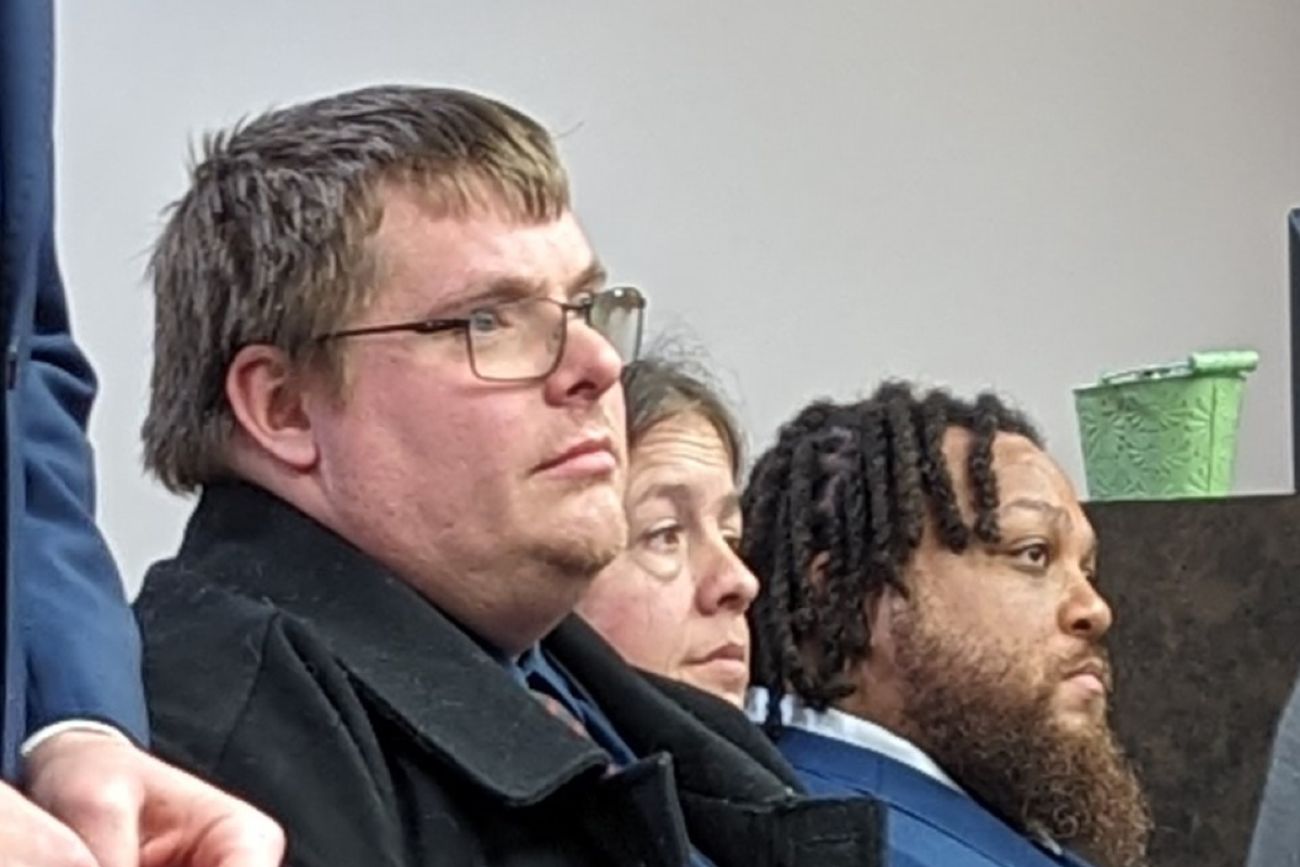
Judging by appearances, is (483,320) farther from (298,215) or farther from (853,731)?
(853,731)

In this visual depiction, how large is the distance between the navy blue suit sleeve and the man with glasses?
35cm

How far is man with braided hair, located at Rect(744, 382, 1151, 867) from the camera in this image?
175 centimetres

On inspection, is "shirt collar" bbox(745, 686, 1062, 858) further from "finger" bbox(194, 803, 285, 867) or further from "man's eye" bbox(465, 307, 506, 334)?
"finger" bbox(194, 803, 285, 867)

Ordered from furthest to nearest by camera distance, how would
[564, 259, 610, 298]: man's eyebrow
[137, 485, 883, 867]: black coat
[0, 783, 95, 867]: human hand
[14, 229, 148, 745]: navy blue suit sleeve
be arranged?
1. [564, 259, 610, 298]: man's eyebrow
2. [137, 485, 883, 867]: black coat
3. [14, 229, 148, 745]: navy blue suit sleeve
4. [0, 783, 95, 867]: human hand

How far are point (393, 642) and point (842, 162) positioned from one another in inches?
58.0

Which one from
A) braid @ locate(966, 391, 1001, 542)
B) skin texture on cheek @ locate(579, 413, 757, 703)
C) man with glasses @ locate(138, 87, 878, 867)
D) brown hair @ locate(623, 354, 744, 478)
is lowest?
skin texture on cheek @ locate(579, 413, 757, 703)

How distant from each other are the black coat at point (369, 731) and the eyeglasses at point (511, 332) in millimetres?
122

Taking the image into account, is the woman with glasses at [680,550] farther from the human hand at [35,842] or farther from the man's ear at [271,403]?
the human hand at [35,842]

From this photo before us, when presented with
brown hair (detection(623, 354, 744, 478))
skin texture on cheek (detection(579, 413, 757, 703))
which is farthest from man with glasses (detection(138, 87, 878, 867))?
brown hair (detection(623, 354, 744, 478))

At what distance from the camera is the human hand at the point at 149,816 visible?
63cm

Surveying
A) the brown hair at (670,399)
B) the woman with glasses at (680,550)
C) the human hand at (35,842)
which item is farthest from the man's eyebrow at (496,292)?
the human hand at (35,842)

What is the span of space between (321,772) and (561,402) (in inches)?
11.4

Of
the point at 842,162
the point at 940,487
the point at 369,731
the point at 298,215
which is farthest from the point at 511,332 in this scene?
the point at 842,162

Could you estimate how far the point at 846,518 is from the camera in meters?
1.79
